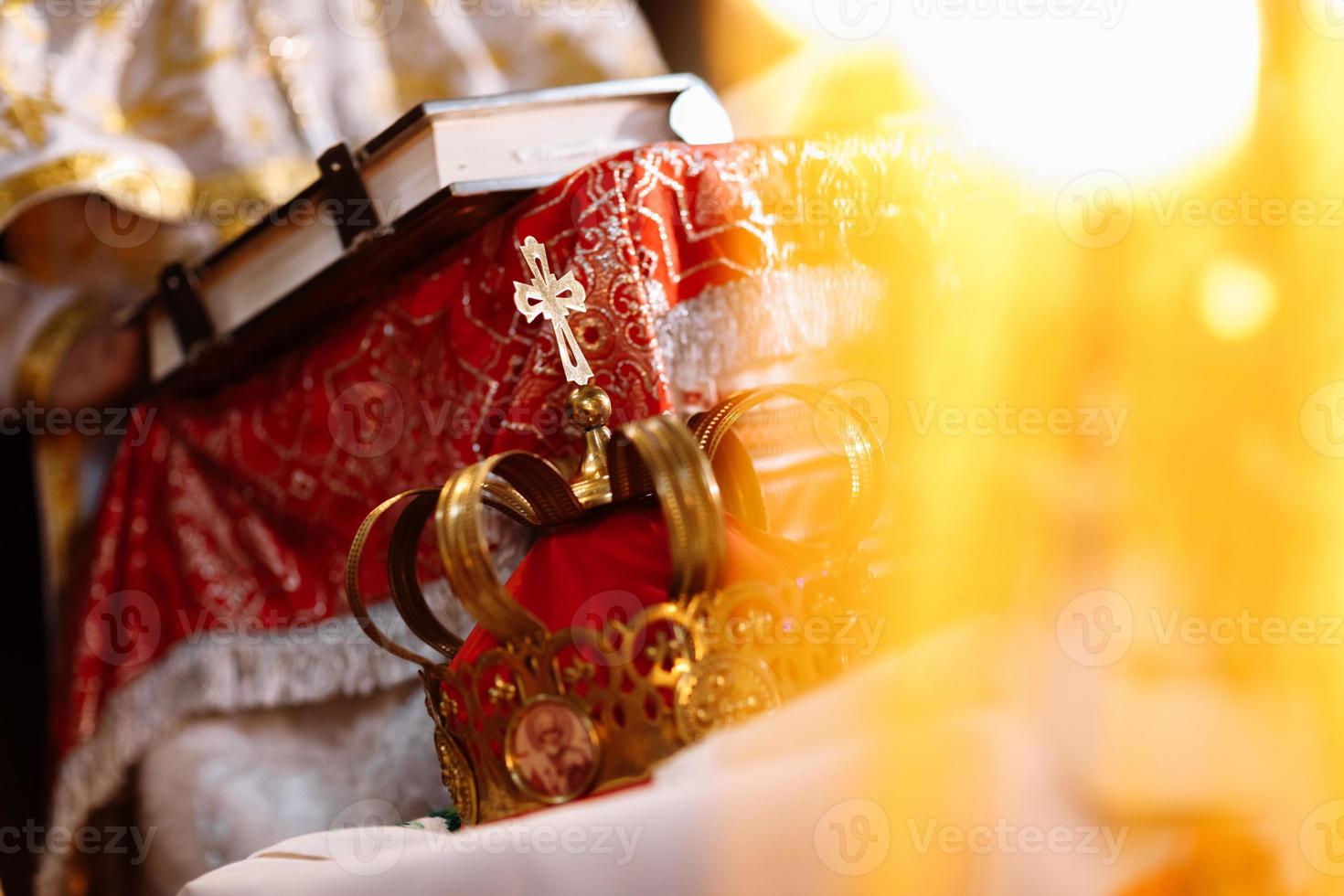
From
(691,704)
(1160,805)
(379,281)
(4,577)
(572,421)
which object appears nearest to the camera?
(1160,805)

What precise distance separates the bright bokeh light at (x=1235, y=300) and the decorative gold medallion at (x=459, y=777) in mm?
371

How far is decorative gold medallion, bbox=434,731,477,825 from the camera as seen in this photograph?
0.54m

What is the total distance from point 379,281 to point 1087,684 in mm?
639

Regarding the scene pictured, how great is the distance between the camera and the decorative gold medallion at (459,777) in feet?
1.78

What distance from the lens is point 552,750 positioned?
0.50 m

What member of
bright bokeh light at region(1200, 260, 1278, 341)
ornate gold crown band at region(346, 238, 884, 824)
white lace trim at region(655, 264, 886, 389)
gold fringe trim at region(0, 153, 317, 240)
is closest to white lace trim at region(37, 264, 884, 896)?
white lace trim at region(655, 264, 886, 389)

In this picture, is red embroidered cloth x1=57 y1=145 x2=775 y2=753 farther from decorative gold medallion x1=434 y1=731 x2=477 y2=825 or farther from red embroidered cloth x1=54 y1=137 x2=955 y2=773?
decorative gold medallion x1=434 y1=731 x2=477 y2=825

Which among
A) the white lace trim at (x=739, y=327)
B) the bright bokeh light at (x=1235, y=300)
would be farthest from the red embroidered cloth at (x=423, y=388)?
the bright bokeh light at (x=1235, y=300)

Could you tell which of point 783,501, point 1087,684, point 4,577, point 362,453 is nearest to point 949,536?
point 783,501

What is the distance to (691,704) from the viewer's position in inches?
18.6

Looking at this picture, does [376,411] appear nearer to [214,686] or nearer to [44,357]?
[214,686]

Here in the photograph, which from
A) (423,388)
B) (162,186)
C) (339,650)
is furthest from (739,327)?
(162,186)

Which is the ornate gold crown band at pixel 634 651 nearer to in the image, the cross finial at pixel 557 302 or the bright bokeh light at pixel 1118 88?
the cross finial at pixel 557 302

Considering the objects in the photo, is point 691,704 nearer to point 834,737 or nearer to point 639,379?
point 834,737
